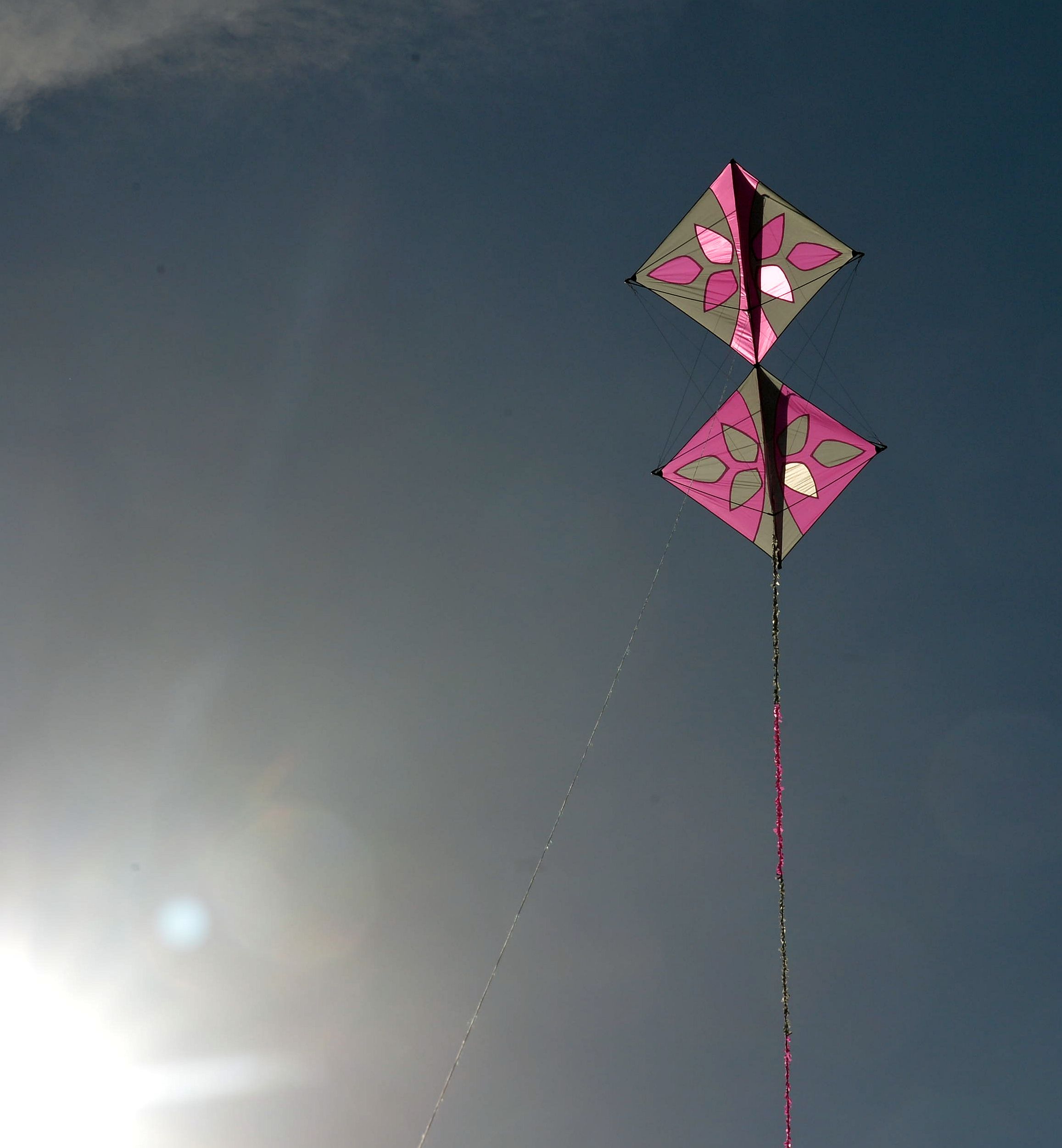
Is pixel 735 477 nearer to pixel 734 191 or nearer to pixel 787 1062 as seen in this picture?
pixel 734 191

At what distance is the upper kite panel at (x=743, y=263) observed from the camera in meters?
10.4

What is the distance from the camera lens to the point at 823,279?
35.1ft

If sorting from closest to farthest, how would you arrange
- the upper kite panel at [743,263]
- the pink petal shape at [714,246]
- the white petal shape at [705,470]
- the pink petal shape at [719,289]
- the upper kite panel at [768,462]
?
the upper kite panel at [743,263]
the pink petal shape at [714,246]
the pink petal shape at [719,289]
the upper kite panel at [768,462]
the white petal shape at [705,470]

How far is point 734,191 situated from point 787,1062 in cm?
798

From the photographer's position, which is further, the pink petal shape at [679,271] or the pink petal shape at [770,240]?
the pink petal shape at [679,271]

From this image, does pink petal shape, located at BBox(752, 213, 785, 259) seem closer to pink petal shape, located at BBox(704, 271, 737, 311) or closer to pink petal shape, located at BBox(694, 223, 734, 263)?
pink petal shape, located at BBox(694, 223, 734, 263)

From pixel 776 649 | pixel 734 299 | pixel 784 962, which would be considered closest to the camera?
pixel 784 962

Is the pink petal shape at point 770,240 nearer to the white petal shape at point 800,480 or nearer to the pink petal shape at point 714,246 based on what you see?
the pink petal shape at point 714,246

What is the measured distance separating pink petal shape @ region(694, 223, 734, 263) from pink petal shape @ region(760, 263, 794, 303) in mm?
365

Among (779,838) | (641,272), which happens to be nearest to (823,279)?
(641,272)

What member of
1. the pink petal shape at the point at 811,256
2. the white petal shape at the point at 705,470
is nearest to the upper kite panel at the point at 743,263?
the pink petal shape at the point at 811,256

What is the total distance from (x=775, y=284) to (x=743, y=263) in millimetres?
402

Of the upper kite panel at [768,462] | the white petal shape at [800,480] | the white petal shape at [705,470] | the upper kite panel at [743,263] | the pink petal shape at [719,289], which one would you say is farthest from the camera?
the white petal shape at [705,470]

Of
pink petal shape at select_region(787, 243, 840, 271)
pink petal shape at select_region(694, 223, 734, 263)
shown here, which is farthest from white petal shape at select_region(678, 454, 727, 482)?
pink petal shape at select_region(787, 243, 840, 271)
